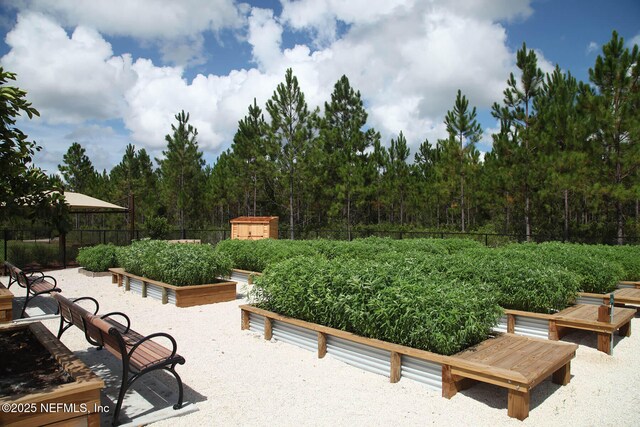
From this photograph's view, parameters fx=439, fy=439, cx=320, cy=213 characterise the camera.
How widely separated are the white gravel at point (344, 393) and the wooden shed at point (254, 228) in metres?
14.3

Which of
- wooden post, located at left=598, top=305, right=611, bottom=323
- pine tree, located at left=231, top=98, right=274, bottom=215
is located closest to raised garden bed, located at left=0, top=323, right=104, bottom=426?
wooden post, located at left=598, top=305, right=611, bottom=323

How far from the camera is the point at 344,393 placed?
169 inches

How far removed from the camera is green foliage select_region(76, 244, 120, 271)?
12914 millimetres

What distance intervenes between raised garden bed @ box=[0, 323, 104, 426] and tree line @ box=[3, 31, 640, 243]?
17476 mm

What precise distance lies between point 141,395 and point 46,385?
988 mm

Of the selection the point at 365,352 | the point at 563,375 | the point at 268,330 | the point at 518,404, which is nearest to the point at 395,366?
the point at 365,352

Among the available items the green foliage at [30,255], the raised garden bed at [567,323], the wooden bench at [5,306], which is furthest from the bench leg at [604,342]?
the green foliage at [30,255]

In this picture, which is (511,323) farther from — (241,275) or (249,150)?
(249,150)

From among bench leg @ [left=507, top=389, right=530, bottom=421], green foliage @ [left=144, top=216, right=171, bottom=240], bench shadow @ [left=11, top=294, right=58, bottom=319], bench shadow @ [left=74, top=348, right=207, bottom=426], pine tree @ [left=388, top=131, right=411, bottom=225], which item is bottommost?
bench shadow @ [left=11, top=294, right=58, bottom=319]

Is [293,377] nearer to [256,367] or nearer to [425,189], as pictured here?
[256,367]

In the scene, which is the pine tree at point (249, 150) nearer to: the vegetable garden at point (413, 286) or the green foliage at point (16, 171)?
the vegetable garden at point (413, 286)

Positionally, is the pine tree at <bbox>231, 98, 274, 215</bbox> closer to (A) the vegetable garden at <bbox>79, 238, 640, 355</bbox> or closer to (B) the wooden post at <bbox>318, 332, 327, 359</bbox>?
(A) the vegetable garden at <bbox>79, 238, 640, 355</bbox>

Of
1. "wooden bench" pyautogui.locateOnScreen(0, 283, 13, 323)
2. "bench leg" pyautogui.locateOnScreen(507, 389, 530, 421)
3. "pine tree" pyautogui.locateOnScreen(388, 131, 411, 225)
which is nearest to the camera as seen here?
"bench leg" pyautogui.locateOnScreen(507, 389, 530, 421)

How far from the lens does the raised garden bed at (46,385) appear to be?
113 inches
